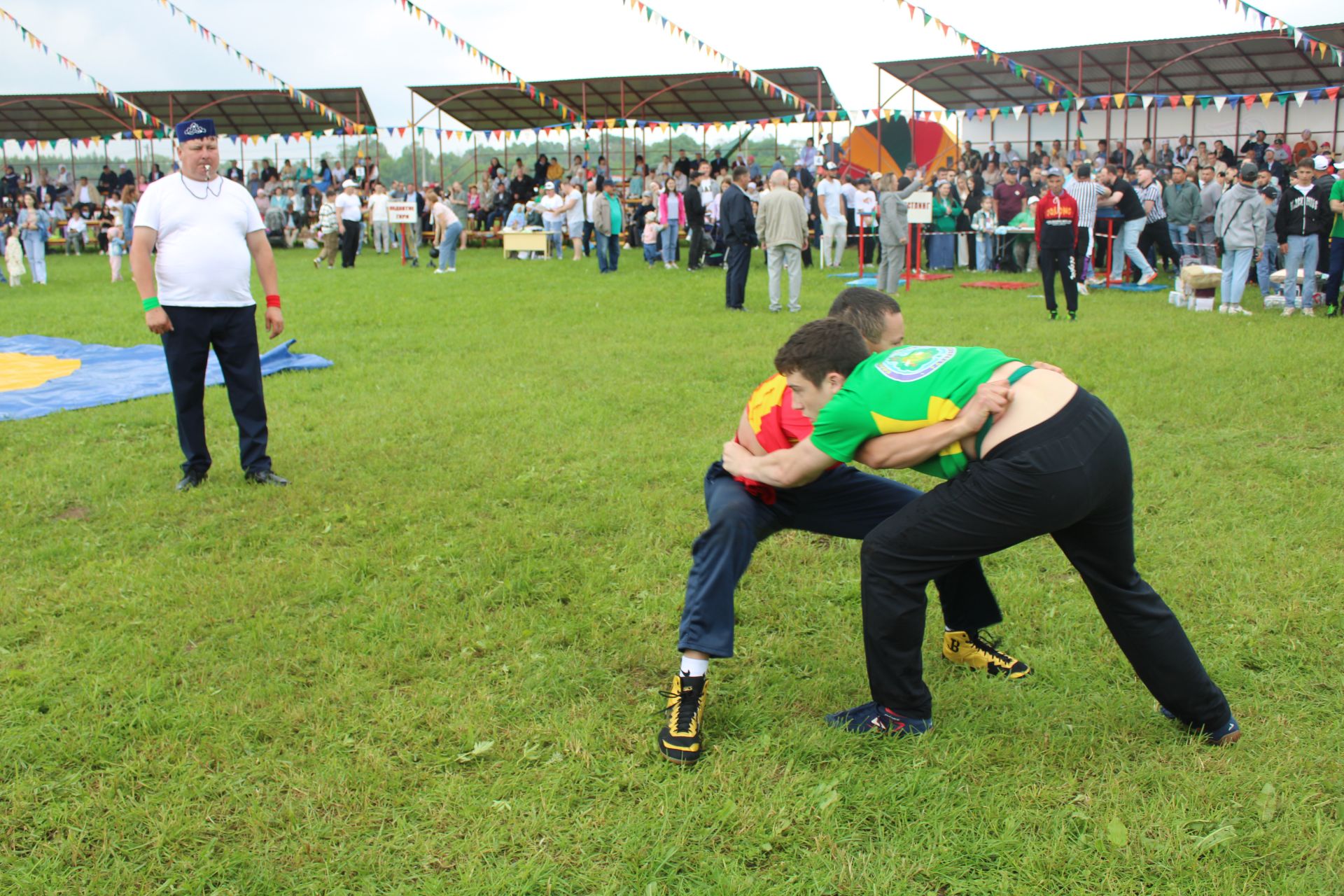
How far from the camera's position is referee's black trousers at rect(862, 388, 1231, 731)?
9.41 feet

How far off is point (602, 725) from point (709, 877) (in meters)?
0.84

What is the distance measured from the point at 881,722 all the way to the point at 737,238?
1156cm

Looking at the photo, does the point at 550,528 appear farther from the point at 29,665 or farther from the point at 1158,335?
the point at 1158,335

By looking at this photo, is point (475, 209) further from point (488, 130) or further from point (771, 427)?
point (771, 427)

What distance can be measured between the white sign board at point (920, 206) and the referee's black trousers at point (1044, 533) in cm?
1311

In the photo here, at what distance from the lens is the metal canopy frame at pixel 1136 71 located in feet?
84.3

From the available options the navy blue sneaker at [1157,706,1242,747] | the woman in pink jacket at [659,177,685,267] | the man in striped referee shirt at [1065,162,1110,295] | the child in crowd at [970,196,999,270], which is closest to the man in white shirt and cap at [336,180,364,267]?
the woman in pink jacket at [659,177,685,267]

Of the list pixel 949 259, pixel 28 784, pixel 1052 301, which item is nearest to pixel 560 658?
pixel 28 784

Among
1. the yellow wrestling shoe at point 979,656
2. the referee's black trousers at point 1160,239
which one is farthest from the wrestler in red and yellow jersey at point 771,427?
the referee's black trousers at point 1160,239

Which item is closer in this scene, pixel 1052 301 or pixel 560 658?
pixel 560 658

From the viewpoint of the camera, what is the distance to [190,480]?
6.13 metres

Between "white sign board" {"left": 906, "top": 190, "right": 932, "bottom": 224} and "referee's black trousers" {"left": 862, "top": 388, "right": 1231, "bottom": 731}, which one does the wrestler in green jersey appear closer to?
"referee's black trousers" {"left": 862, "top": 388, "right": 1231, "bottom": 731}

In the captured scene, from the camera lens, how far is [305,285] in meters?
18.0

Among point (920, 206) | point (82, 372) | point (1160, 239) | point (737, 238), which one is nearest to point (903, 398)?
point (82, 372)
